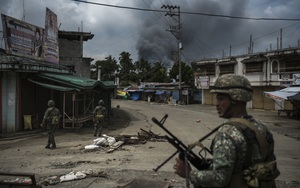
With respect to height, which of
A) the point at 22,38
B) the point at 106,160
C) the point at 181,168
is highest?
the point at 22,38

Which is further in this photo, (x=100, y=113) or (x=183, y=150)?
(x=100, y=113)

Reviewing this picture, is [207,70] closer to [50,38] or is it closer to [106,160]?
[50,38]

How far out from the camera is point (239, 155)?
88.7 inches

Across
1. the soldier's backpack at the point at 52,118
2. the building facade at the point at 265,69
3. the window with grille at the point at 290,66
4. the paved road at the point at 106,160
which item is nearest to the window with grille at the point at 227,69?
the building facade at the point at 265,69

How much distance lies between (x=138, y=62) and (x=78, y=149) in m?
66.7

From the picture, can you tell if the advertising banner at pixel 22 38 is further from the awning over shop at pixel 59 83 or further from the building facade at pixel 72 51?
the building facade at pixel 72 51

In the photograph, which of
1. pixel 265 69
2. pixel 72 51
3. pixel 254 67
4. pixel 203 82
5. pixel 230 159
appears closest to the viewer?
pixel 230 159

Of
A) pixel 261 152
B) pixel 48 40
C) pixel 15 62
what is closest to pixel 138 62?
pixel 48 40

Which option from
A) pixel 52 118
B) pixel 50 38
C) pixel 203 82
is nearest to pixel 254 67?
pixel 203 82

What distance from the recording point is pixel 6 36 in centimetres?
1525

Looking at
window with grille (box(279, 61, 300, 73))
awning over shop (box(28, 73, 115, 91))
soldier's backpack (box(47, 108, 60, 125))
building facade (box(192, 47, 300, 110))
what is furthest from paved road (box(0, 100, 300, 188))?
window with grille (box(279, 61, 300, 73))

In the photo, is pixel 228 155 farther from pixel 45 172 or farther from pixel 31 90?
pixel 31 90

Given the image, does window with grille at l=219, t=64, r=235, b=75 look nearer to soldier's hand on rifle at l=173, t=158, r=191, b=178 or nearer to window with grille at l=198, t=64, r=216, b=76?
window with grille at l=198, t=64, r=216, b=76

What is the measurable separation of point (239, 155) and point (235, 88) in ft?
1.93
